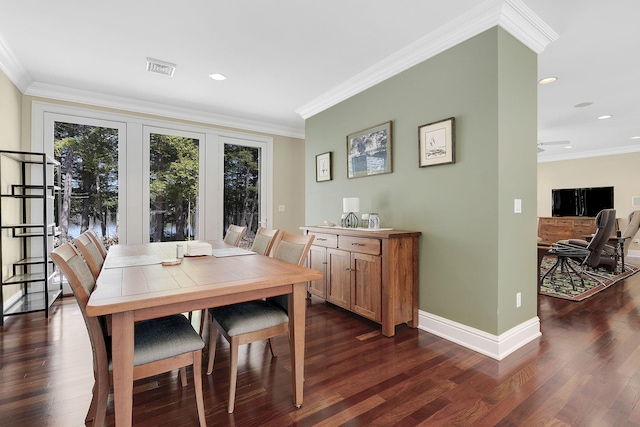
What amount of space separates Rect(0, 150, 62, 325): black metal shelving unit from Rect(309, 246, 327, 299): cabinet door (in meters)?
2.72

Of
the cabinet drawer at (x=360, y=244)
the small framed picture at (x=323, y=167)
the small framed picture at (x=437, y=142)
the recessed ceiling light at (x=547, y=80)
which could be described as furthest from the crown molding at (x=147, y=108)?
the recessed ceiling light at (x=547, y=80)

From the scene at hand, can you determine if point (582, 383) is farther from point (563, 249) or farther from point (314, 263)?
point (563, 249)

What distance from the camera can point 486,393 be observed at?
188cm

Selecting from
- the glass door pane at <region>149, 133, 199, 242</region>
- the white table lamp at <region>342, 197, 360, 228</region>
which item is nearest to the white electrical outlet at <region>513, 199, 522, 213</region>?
the white table lamp at <region>342, 197, 360, 228</region>

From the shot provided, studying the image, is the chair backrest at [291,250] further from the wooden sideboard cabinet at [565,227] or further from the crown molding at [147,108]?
the wooden sideboard cabinet at [565,227]

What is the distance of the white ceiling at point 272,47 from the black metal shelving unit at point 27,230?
3.10 ft

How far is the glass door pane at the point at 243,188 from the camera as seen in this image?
5141 mm

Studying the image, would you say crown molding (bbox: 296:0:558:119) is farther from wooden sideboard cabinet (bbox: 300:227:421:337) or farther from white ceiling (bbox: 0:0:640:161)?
wooden sideboard cabinet (bbox: 300:227:421:337)

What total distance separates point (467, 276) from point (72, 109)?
4.93 meters

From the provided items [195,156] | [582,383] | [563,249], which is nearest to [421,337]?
[582,383]

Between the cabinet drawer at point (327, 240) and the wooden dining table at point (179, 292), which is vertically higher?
the cabinet drawer at point (327, 240)

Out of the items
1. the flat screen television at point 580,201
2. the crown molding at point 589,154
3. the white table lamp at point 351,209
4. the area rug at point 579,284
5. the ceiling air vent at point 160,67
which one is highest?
the ceiling air vent at point 160,67

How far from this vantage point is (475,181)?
2.46 metres

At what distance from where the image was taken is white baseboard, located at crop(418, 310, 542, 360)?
2.34m
